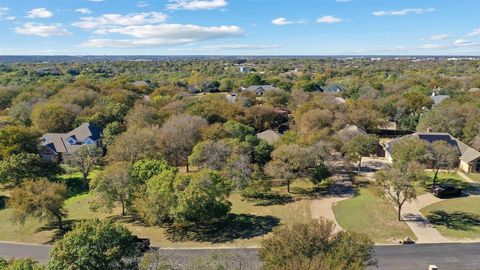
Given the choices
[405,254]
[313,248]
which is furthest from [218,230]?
[405,254]

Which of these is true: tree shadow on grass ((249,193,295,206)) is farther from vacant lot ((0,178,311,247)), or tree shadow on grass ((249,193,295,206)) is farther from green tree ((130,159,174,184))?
green tree ((130,159,174,184))

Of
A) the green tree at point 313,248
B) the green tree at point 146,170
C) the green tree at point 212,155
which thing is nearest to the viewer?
the green tree at point 313,248

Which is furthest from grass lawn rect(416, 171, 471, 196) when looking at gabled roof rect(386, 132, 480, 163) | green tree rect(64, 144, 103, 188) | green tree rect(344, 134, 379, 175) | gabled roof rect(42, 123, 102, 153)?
gabled roof rect(42, 123, 102, 153)

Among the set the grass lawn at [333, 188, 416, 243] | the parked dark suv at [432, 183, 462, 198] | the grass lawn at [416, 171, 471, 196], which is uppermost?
the parked dark suv at [432, 183, 462, 198]

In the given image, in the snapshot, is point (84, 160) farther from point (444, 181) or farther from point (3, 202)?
point (444, 181)

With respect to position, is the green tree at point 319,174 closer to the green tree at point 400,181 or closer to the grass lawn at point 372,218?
the grass lawn at point 372,218

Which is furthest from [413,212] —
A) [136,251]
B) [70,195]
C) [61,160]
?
[61,160]

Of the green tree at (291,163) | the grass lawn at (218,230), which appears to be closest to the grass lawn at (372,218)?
the grass lawn at (218,230)
